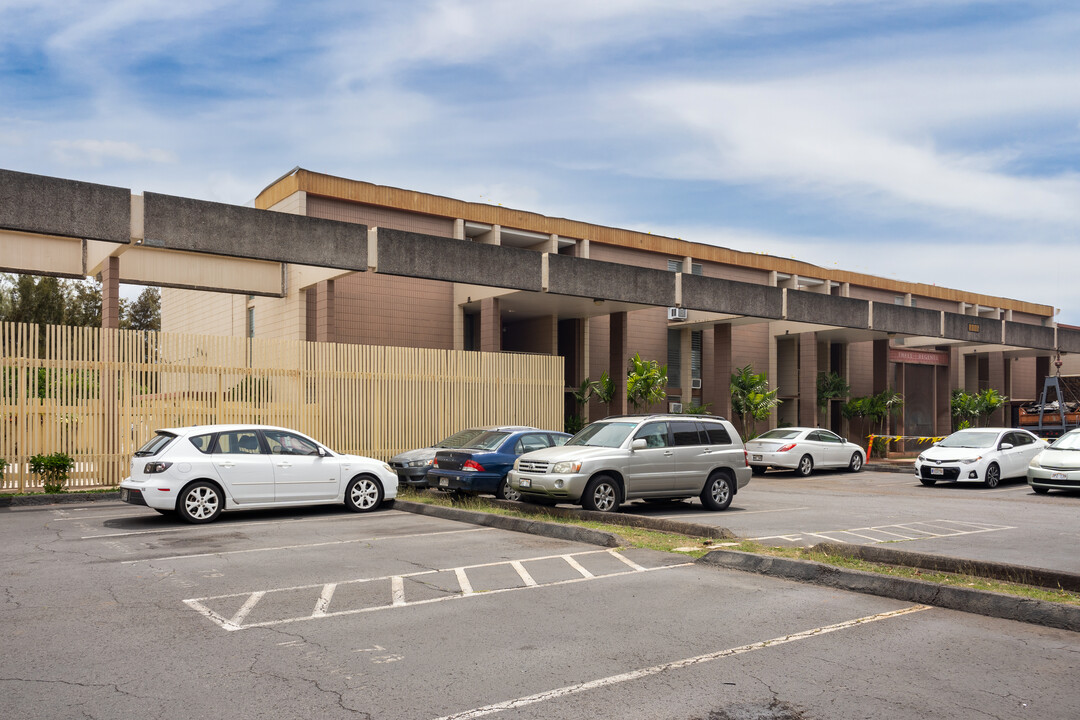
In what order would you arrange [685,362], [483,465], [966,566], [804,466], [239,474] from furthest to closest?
[685,362]
[804,466]
[483,465]
[239,474]
[966,566]

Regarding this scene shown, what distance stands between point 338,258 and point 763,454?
41.9 ft

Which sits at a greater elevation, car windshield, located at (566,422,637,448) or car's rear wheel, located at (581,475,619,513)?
car windshield, located at (566,422,637,448)

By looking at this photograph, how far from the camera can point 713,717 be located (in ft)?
16.4

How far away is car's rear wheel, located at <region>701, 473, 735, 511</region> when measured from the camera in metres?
15.1

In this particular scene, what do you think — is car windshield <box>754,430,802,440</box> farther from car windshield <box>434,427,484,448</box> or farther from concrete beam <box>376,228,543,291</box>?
car windshield <box>434,427,484,448</box>

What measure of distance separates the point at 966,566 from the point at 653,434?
6219 millimetres

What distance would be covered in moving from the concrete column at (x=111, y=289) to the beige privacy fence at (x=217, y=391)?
7.19 feet

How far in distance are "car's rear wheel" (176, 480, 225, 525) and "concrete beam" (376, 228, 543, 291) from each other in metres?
8.99

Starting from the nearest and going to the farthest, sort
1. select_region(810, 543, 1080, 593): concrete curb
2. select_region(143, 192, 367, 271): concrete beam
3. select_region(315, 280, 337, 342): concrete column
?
select_region(810, 543, 1080, 593): concrete curb, select_region(143, 192, 367, 271): concrete beam, select_region(315, 280, 337, 342): concrete column

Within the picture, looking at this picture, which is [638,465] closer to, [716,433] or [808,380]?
[716,433]

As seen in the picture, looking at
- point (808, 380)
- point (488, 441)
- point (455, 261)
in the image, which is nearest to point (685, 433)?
point (488, 441)

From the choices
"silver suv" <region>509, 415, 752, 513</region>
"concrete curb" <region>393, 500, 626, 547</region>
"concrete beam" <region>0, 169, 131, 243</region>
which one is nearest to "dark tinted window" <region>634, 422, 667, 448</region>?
"silver suv" <region>509, 415, 752, 513</region>

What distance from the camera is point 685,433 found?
586 inches

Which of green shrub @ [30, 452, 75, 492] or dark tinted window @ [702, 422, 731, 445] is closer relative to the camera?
dark tinted window @ [702, 422, 731, 445]
